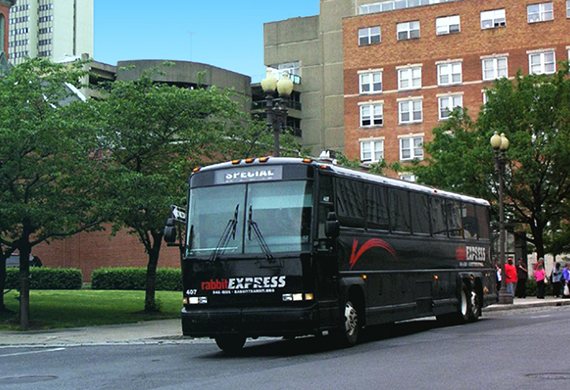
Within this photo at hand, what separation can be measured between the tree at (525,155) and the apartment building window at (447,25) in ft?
88.3

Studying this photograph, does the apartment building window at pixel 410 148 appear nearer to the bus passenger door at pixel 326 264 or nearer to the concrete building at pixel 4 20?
the concrete building at pixel 4 20

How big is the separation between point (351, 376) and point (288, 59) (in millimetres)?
84278

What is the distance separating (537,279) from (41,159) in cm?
2285

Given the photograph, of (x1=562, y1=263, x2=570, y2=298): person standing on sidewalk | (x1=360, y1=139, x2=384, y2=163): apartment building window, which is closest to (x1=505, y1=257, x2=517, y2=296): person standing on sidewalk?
(x1=562, y1=263, x2=570, y2=298): person standing on sidewalk

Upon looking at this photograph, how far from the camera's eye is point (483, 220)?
26.7 m

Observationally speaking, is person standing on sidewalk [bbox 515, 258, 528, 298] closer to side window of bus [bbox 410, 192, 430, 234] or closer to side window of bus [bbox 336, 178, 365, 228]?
side window of bus [bbox 410, 192, 430, 234]

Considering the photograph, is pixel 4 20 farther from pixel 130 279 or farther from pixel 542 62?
pixel 542 62

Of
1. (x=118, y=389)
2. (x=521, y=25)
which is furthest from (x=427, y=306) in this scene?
(x=521, y=25)

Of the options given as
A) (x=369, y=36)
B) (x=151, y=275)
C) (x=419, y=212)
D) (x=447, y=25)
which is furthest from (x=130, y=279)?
(x=447, y=25)

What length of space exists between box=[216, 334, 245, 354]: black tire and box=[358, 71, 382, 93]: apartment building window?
59885 mm

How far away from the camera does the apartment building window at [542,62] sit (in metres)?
69.2

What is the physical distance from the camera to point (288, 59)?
9494 cm

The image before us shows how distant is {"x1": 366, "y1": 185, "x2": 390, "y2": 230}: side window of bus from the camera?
1891 cm

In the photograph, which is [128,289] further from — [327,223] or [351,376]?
[351,376]
